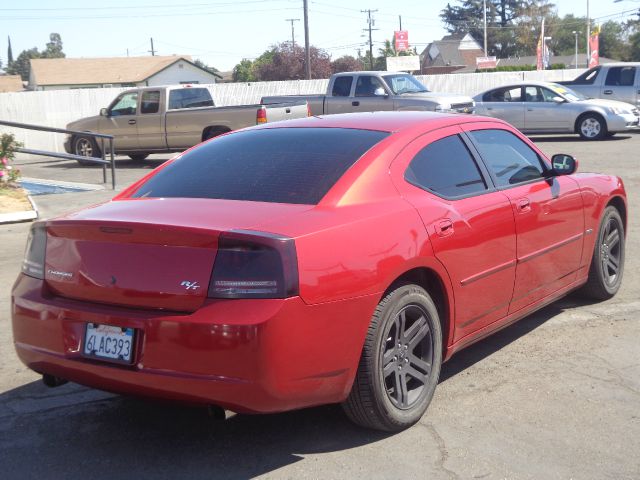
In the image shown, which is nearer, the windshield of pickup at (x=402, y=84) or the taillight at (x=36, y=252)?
the taillight at (x=36, y=252)

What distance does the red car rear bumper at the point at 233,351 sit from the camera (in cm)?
368

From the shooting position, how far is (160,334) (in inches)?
149

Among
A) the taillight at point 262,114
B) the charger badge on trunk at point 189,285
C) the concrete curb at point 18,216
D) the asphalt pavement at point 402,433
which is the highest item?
the taillight at point 262,114

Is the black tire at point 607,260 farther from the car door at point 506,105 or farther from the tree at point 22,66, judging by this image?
the tree at point 22,66

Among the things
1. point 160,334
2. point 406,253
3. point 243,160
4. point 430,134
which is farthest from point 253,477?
point 430,134

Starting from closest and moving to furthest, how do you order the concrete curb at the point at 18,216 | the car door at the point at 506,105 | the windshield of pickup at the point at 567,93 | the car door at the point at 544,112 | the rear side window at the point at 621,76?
the concrete curb at the point at 18,216, the car door at the point at 544,112, the windshield of pickup at the point at 567,93, the car door at the point at 506,105, the rear side window at the point at 621,76

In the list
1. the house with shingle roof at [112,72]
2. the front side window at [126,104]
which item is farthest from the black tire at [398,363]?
the house with shingle roof at [112,72]

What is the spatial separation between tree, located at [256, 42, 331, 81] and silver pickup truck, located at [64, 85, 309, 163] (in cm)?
4940

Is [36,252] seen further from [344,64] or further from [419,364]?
[344,64]

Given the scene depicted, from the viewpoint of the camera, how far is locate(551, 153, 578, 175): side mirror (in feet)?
19.6

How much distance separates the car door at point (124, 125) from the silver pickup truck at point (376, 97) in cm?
314

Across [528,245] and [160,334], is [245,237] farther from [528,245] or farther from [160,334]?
[528,245]

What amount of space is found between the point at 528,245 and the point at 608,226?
61.7 inches

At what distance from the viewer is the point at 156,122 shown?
20.6 m
